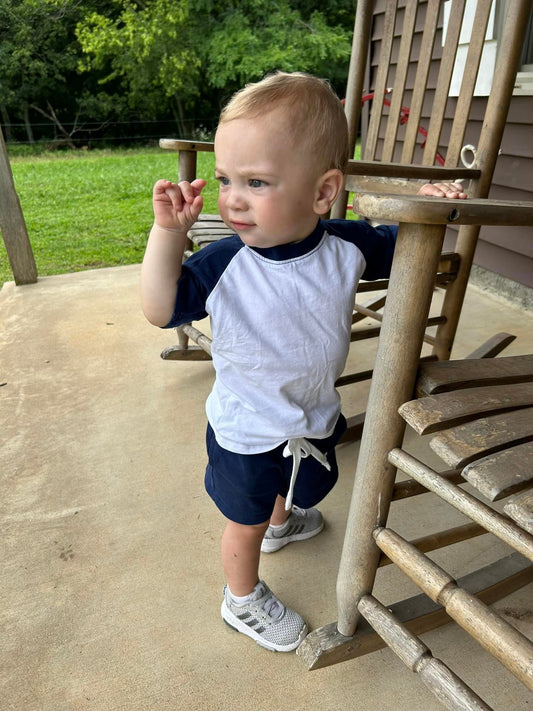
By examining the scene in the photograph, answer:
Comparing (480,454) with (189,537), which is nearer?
(480,454)

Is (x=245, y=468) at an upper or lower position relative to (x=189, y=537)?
upper

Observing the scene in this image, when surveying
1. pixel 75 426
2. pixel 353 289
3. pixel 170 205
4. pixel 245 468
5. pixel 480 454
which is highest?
pixel 170 205

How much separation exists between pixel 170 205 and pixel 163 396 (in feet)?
4.02

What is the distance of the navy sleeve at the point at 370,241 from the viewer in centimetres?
102

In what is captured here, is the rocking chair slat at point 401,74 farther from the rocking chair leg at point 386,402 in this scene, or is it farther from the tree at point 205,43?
the tree at point 205,43

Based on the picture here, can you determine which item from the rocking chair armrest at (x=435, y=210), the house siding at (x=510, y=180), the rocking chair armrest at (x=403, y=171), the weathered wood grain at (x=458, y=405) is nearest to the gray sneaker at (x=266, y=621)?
the weathered wood grain at (x=458, y=405)

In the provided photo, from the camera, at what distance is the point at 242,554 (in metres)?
1.09

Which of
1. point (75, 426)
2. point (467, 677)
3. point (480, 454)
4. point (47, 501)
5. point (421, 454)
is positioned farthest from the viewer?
point (75, 426)

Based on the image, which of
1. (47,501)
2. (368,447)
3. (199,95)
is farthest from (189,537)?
(199,95)

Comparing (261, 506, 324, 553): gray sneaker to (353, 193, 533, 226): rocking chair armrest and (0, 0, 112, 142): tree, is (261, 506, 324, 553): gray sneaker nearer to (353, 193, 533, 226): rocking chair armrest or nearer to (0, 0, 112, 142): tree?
(353, 193, 533, 226): rocking chair armrest

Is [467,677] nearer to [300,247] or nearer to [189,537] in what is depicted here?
[189,537]

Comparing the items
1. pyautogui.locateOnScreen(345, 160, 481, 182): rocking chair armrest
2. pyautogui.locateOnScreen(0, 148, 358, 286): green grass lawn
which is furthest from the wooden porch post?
pyautogui.locateOnScreen(345, 160, 481, 182): rocking chair armrest

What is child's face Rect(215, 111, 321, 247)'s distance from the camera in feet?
2.63

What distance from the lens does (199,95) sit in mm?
11531
